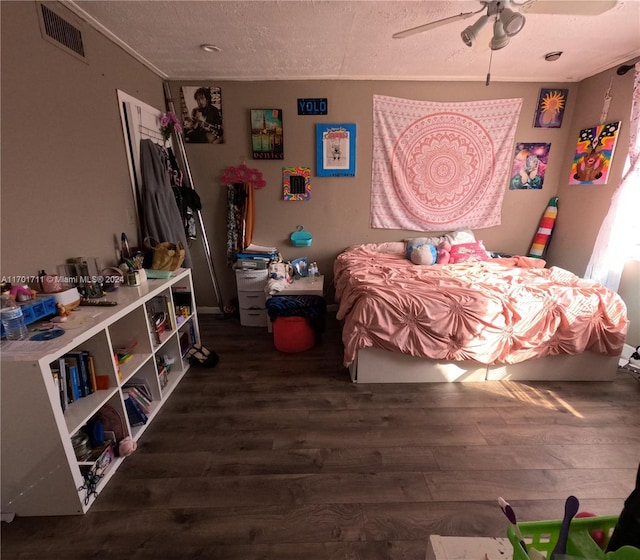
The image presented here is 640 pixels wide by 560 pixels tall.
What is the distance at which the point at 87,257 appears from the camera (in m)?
1.88

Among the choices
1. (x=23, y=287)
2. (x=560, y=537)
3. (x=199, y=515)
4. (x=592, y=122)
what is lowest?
(x=199, y=515)

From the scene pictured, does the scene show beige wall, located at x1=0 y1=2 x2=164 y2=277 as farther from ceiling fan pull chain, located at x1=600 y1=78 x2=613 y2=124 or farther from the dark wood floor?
ceiling fan pull chain, located at x1=600 y1=78 x2=613 y2=124

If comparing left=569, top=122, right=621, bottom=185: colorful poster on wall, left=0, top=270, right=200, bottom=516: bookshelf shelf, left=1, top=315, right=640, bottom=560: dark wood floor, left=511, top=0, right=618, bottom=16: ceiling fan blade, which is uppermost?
left=511, top=0, right=618, bottom=16: ceiling fan blade

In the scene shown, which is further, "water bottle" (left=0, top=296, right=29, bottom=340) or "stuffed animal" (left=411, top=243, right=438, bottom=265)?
"stuffed animal" (left=411, top=243, right=438, bottom=265)

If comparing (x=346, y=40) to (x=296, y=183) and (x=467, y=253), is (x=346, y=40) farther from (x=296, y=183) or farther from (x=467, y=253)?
(x=467, y=253)

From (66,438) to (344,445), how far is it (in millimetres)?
1238

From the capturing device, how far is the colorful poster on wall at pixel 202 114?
2896 millimetres

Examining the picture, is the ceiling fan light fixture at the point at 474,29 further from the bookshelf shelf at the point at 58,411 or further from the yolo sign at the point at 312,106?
the bookshelf shelf at the point at 58,411

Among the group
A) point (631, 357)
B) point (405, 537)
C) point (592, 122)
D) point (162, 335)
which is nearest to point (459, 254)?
point (631, 357)

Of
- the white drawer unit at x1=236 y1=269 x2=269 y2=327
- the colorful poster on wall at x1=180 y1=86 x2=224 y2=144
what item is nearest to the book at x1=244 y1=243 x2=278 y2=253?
the white drawer unit at x1=236 y1=269 x2=269 y2=327

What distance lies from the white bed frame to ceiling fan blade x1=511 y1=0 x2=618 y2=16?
2.01 meters

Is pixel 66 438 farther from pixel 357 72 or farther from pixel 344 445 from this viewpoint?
pixel 357 72

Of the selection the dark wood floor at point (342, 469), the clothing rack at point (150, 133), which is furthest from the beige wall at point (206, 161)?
the dark wood floor at point (342, 469)

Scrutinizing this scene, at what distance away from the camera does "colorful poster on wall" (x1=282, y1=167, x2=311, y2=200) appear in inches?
122
